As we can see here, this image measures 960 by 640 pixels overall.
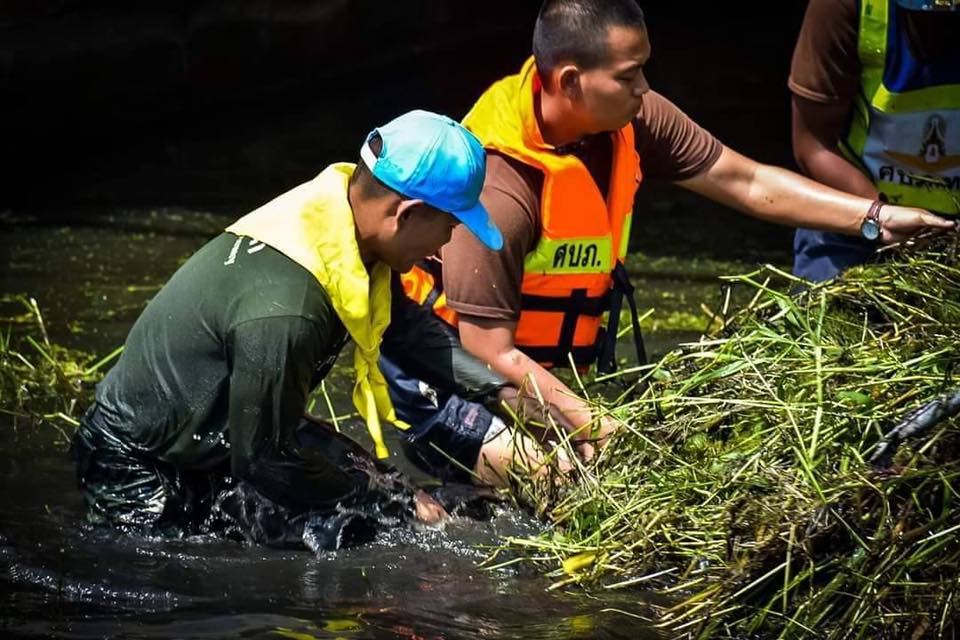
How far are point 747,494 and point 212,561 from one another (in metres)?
1.59

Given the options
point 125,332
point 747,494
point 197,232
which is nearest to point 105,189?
point 197,232

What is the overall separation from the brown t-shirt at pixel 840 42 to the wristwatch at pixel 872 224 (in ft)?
1.59

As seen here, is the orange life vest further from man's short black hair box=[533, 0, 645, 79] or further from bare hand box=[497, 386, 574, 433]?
bare hand box=[497, 386, 574, 433]

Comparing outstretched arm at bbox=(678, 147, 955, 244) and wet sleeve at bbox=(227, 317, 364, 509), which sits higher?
outstretched arm at bbox=(678, 147, 955, 244)

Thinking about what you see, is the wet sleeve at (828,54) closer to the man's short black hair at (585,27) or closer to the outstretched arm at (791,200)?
the outstretched arm at (791,200)

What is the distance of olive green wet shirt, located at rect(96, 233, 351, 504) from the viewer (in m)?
4.26

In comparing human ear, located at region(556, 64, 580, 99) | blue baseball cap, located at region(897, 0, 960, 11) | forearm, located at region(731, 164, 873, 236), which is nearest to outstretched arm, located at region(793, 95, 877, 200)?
forearm, located at region(731, 164, 873, 236)

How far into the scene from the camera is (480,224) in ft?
14.5

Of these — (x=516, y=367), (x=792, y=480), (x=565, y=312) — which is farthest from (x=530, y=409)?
(x=792, y=480)

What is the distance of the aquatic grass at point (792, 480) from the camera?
3.86 meters

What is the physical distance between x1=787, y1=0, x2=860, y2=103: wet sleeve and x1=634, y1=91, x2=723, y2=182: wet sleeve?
38cm

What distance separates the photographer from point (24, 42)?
10031 millimetres

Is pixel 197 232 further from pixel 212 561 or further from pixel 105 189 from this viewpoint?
pixel 212 561

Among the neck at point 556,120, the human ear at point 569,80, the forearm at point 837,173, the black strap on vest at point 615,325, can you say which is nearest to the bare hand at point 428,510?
the black strap on vest at point 615,325
